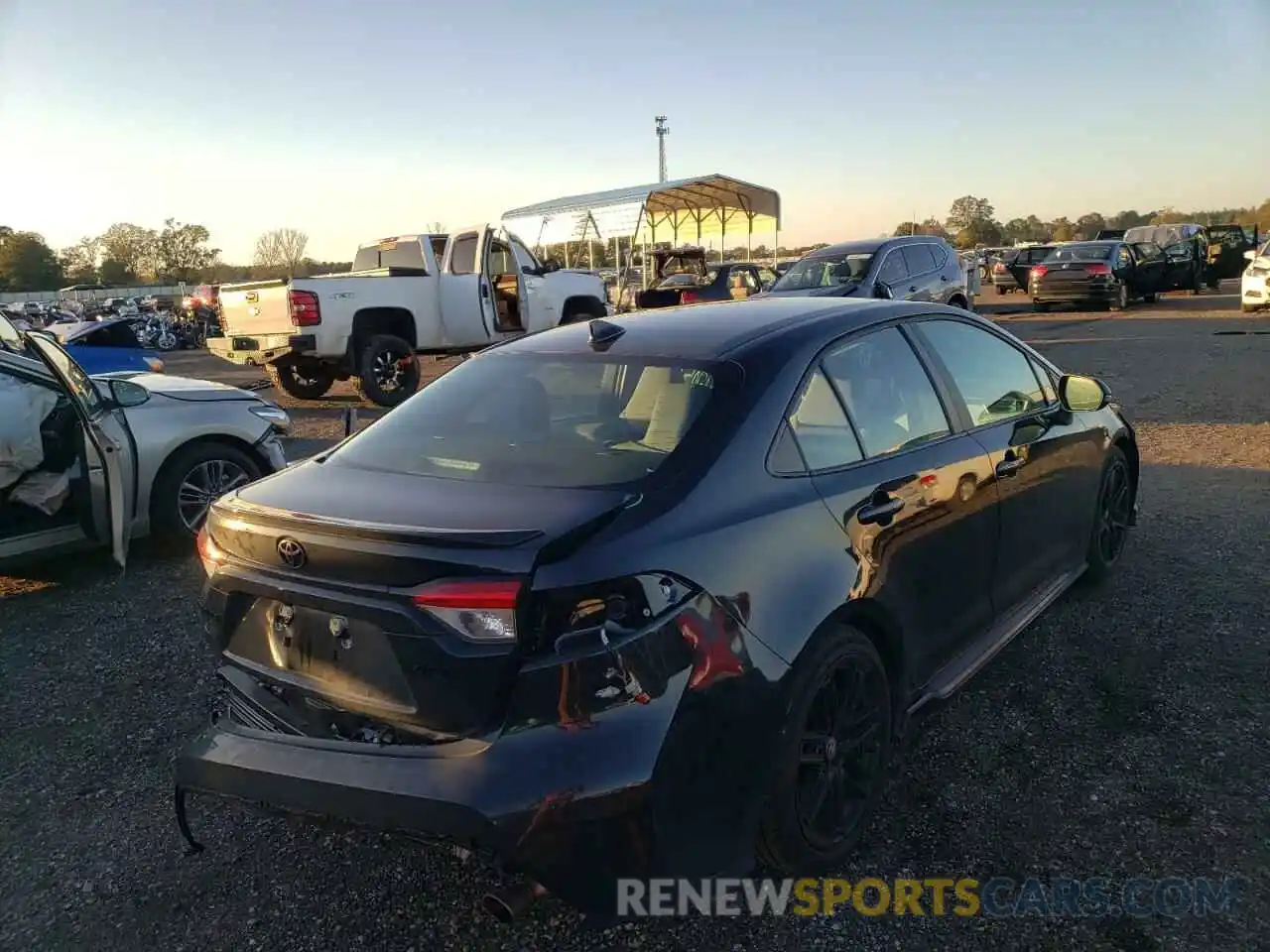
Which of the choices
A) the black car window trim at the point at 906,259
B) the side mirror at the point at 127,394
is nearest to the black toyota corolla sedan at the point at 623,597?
the side mirror at the point at 127,394

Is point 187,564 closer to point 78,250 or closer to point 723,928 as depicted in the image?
point 723,928

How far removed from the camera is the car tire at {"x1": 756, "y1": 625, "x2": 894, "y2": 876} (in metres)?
2.49

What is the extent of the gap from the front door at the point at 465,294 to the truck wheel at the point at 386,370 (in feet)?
3.06

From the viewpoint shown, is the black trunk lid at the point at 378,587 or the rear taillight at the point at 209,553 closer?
the black trunk lid at the point at 378,587

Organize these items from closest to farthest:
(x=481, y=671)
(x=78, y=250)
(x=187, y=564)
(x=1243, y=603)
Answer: (x=481, y=671), (x=1243, y=603), (x=187, y=564), (x=78, y=250)

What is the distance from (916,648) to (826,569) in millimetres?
668

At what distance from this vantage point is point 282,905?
2.73 metres

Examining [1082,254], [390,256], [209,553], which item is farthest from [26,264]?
[209,553]

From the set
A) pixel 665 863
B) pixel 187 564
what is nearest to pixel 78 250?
pixel 187 564

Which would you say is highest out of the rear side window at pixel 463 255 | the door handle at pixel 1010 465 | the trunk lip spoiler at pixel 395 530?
the rear side window at pixel 463 255

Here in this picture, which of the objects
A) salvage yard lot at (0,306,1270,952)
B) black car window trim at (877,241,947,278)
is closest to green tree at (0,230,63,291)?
black car window trim at (877,241,947,278)

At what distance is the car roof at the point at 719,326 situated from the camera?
3053mm

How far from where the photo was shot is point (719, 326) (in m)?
3.24

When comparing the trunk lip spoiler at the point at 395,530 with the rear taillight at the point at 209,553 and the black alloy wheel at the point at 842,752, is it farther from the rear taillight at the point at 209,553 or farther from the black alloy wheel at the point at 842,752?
the black alloy wheel at the point at 842,752
